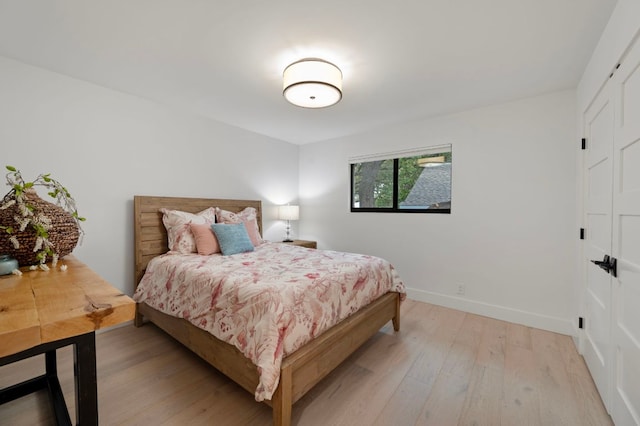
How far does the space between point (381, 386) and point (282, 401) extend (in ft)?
2.50

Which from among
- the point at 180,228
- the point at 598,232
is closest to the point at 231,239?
the point at 180,228

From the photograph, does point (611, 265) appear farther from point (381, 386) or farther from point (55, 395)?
point (55, 395)

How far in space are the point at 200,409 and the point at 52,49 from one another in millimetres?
2676

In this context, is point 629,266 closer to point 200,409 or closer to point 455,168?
point 455,168

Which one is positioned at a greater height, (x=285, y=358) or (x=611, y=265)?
(x=611, y=265)

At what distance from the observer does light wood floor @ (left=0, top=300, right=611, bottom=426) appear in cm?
152

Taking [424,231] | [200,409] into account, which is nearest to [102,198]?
[200,409]

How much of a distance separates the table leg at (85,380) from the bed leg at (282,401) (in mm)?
772

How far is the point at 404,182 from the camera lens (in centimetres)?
360

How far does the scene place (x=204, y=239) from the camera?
105 inches

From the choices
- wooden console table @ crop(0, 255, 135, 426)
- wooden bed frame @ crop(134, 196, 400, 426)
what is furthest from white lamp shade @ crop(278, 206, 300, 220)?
wooden console table @ crop(0, 255, 135, 426)

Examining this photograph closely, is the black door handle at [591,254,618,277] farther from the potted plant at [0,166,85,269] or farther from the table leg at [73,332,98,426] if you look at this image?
the potted plant at [0,166,85,269]

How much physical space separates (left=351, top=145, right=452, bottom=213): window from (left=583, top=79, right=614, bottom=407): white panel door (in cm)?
126

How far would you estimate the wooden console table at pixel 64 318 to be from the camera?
0.65 metres
